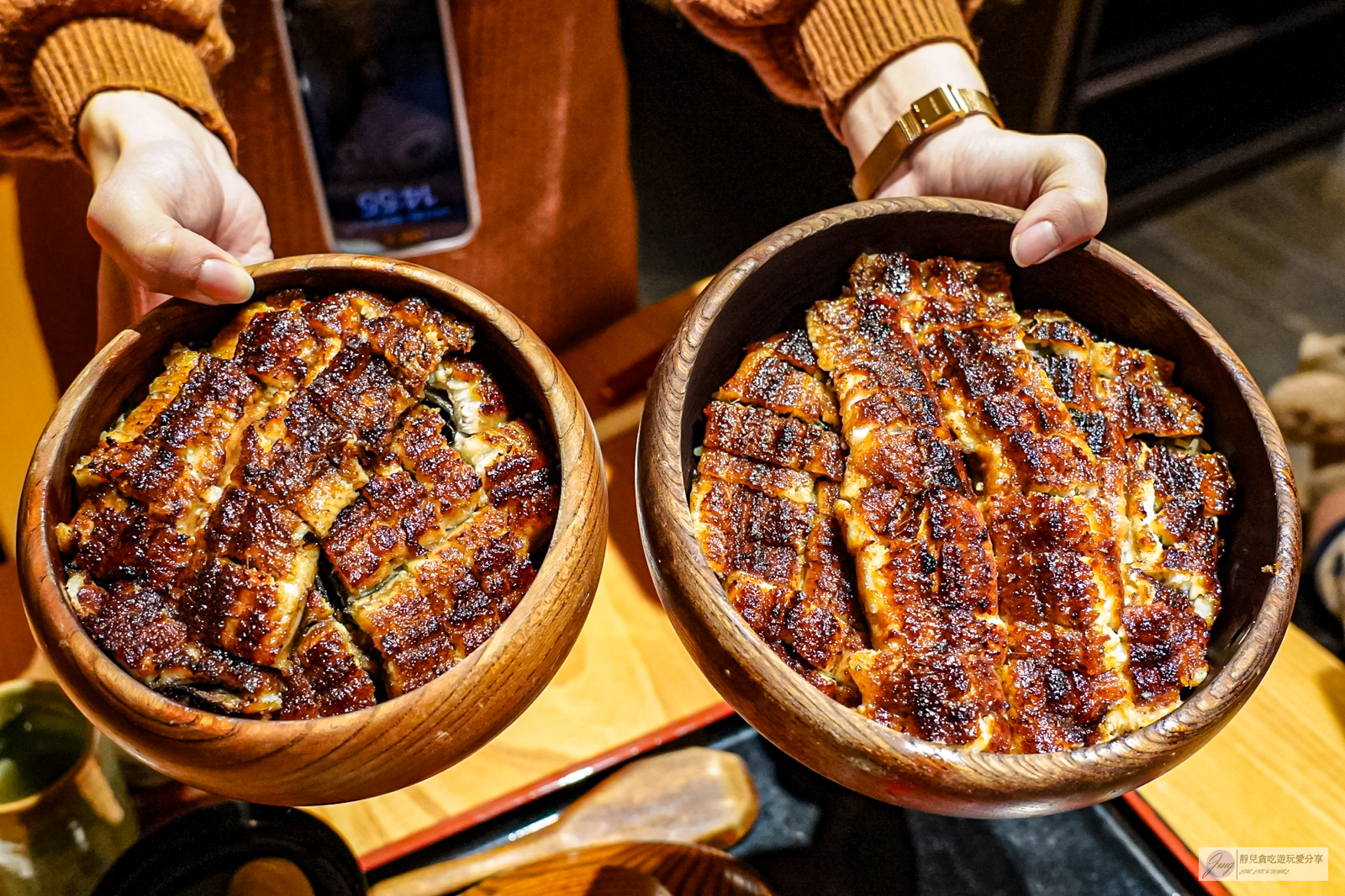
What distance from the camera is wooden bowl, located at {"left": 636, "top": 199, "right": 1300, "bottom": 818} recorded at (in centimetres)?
69

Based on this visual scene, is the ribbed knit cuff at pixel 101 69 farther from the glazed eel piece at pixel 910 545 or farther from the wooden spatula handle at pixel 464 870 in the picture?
the wooden spatula handle at pixel 464 870

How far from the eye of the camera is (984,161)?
1101 millimetres

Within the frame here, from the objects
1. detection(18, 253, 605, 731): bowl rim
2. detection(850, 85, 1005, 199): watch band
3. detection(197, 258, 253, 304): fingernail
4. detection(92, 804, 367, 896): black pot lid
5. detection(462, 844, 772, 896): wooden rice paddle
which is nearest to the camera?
detection(18, 253, 605, 731): bowl rim

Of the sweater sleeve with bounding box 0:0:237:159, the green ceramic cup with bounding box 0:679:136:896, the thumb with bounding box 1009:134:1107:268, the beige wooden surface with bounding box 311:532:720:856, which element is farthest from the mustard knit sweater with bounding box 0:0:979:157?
the beige wooden surface with bounding box 311:532:720:856

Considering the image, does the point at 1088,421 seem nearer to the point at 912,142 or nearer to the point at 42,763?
the point at 912,142

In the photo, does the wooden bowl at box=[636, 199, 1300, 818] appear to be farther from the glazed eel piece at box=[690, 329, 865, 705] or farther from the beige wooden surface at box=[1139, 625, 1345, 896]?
the beige wooden surface at box=[1139, 625, 1345, 896]

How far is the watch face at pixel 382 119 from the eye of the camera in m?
1.46

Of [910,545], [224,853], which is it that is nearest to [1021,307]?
[910,545]

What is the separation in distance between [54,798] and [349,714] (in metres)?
0.54

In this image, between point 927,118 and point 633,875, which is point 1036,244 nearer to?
point 927,118

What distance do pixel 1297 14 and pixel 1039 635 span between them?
3.61 metres

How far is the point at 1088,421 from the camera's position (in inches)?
34.8
